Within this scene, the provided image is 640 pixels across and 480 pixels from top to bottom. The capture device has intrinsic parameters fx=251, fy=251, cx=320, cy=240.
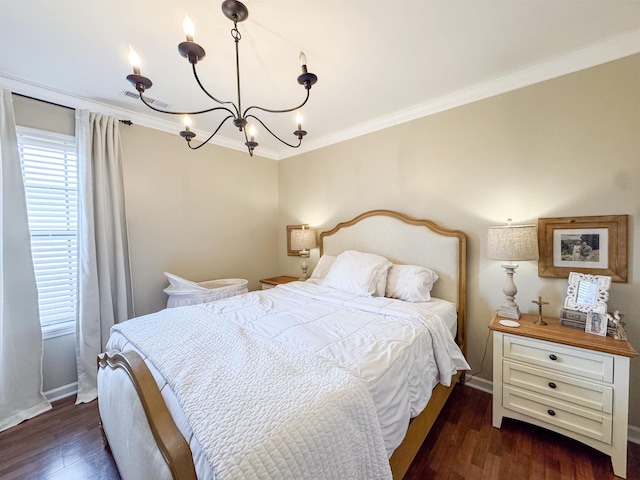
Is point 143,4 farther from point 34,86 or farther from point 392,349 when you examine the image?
point 392,349

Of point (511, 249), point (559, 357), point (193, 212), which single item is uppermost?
point (193, 212)

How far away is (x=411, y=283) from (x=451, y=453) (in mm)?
1149

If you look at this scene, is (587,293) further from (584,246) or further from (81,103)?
(81,103)

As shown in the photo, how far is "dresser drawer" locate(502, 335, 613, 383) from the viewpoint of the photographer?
1.43 meters

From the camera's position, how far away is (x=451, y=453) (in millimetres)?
1574

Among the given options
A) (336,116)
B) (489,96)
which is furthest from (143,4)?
(489,96)

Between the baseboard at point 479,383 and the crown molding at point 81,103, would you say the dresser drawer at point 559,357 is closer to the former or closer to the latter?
the baseboard at point 479,383

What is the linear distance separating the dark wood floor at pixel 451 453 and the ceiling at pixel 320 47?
8.44 ft

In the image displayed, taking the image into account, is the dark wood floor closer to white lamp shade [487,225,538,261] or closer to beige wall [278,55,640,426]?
beige wall [278,55,640,426]

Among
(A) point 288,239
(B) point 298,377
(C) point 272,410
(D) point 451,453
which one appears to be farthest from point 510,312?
(A) point 288,239

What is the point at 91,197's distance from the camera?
7.27 ft

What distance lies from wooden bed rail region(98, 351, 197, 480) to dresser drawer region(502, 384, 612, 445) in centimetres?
199

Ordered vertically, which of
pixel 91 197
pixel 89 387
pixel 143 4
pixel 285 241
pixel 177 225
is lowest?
pixel 89 387

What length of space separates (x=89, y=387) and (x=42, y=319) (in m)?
0.71
